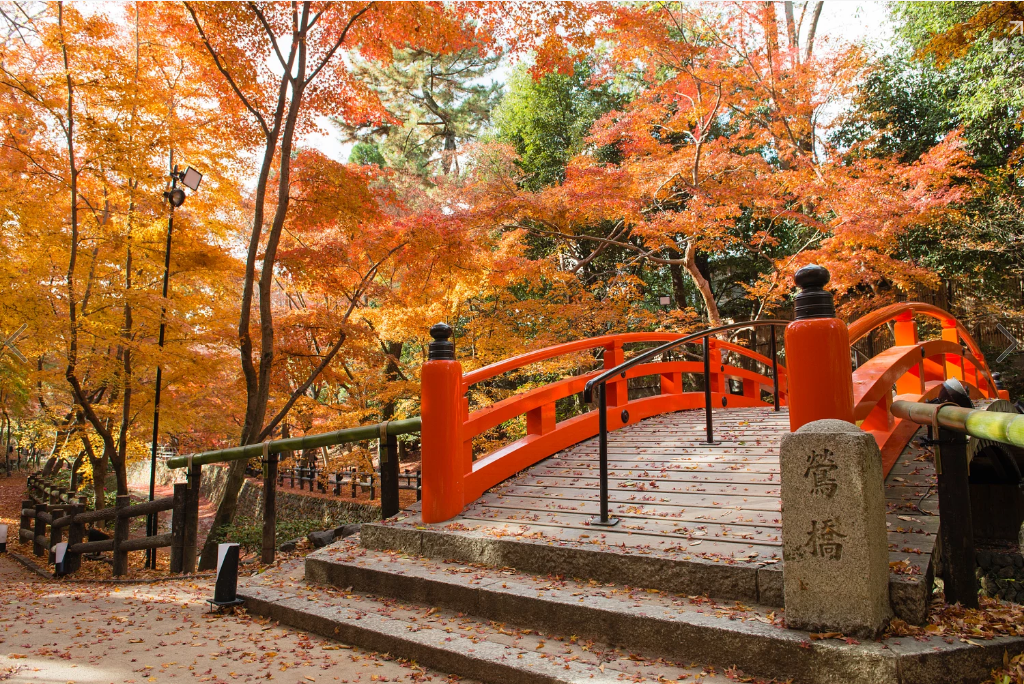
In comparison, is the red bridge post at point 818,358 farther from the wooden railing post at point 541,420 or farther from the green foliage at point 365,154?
the green foliage at point 365,154

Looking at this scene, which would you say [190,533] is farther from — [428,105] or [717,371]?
[428,105]

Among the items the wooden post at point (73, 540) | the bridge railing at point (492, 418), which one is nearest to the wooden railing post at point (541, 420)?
the bridge railing at point (492, 418)

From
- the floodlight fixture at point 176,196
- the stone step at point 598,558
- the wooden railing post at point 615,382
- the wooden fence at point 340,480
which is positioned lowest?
the wooden fence at point 340,480

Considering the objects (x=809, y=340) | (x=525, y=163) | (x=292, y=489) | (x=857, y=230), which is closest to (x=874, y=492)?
(x=809, y=340)

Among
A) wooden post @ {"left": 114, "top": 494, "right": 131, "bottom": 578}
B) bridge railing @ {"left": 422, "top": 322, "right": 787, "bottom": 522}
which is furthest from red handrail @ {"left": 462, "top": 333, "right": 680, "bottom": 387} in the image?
wooden post @ {"left": 114, "top": 494, "right": 131, "bottom": 578}

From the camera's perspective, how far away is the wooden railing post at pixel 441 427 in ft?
14.9

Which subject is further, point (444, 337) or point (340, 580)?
point (444, 337)

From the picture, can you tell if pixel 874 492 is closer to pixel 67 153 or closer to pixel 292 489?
pixel 67 153

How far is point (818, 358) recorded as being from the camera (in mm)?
3242

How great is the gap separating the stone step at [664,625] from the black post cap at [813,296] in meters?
1.54

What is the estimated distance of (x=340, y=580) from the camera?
14.0 feet

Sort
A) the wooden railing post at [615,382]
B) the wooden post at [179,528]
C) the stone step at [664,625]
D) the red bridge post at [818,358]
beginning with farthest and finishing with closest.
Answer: the wooden railing post at [615,382]
the wooden post at [179,528]
the red bridge post at [818,358]
the stone step at [664,625]

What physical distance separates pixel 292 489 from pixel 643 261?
12.1 metres

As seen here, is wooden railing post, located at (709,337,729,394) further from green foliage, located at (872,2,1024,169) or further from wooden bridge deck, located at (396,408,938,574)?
green foliage, located at (872,2,1024,169)
